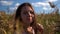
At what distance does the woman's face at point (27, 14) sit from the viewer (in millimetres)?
1656

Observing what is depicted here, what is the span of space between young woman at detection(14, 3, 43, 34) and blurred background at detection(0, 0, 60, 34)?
0.06 m

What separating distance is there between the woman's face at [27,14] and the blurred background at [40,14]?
84 millimetres

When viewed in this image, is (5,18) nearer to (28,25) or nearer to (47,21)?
(28,25)

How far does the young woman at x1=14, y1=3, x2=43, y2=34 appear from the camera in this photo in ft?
5.44

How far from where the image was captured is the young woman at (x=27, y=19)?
5.44 ft

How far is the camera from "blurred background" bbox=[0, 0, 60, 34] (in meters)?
1.73

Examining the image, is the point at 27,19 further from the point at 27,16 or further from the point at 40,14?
the point at 40,14

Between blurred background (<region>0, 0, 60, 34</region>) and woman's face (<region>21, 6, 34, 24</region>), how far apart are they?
3.3 inches

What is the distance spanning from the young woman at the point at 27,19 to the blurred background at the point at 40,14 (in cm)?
6

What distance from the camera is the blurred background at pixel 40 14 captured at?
173 cm

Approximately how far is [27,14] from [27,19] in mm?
49

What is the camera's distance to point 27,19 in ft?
5.50

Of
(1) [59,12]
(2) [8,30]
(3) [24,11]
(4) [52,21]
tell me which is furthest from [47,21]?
(2) [8,30]

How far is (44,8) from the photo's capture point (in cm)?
178
